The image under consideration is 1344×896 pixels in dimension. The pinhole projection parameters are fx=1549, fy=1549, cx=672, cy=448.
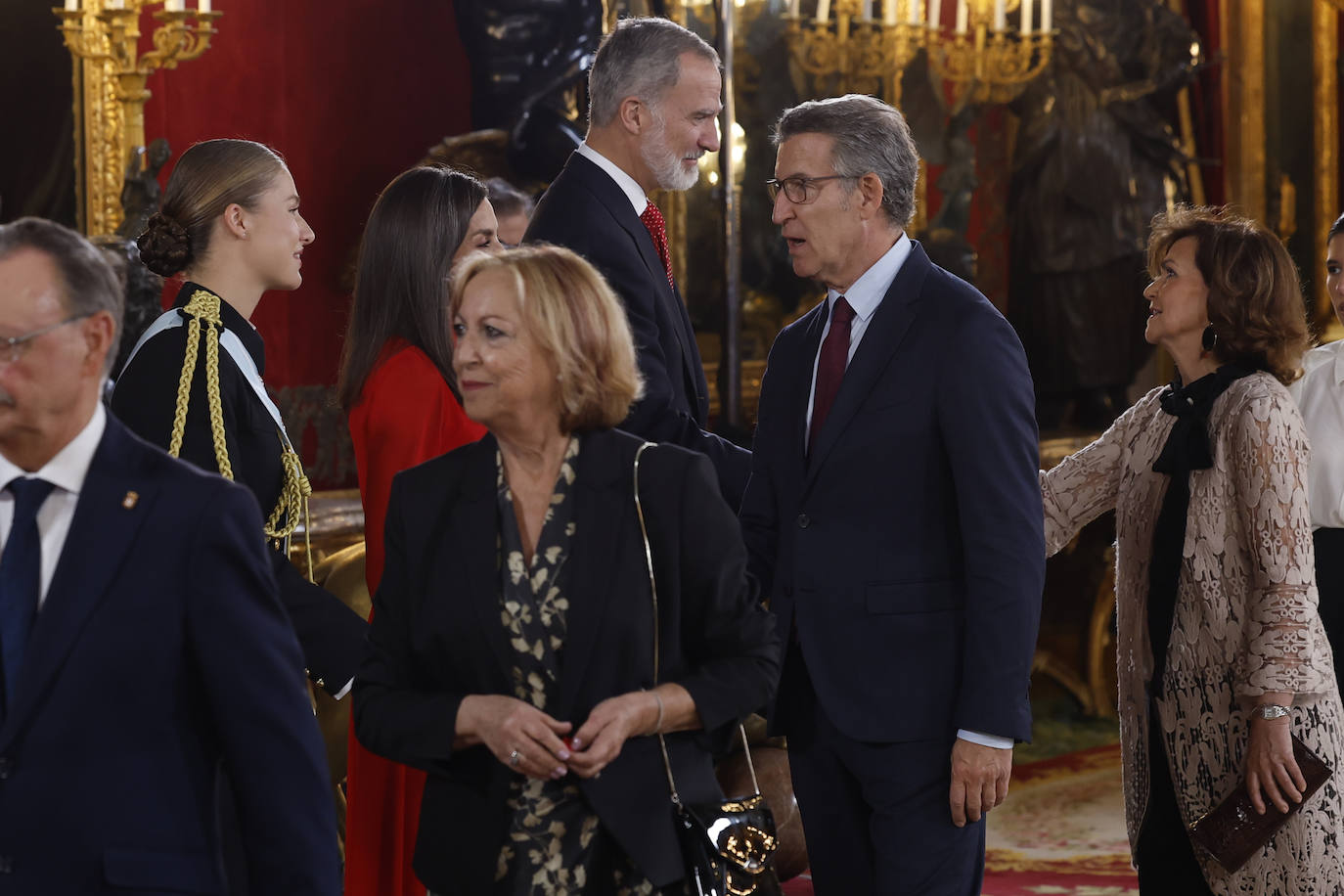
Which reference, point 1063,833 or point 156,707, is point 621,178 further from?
point 1063,833

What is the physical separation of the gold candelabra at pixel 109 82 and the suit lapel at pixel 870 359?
416cm

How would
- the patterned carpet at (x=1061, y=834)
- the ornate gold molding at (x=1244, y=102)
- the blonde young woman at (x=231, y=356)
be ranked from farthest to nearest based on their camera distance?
the ornate gold molding at (x=1244, y=102) < the patterned carpet at (x=1061, y=834) < the blonde young woman at (x=231, y=356)

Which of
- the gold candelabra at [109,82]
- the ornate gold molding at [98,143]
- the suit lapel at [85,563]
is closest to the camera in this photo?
the suit lapel at [85,563]

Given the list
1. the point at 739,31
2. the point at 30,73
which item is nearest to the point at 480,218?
the point at 30,73

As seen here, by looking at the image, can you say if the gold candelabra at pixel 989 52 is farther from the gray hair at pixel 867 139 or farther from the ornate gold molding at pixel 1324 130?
the gray hair at pixel 867 139

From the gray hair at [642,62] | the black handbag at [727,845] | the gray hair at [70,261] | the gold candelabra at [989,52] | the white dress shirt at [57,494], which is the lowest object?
the black handbag at [727,845]

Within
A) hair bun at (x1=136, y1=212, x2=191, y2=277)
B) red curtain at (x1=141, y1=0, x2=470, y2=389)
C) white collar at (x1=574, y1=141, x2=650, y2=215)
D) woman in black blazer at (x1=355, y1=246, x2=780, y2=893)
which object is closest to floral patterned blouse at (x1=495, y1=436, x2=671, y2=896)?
woman in black blazer at (x1=355, y1=246, x2=780, y2=893)

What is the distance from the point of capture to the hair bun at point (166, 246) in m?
2.91

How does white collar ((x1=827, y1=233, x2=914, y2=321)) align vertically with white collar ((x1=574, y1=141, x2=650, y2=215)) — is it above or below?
below

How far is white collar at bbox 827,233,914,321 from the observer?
288 cm

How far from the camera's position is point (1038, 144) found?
998 cm

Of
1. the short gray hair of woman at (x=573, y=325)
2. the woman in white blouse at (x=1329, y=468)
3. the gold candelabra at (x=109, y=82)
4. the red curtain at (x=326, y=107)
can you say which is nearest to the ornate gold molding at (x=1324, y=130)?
the red curtain at (x=326, y=107)

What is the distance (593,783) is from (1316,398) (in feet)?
8.42

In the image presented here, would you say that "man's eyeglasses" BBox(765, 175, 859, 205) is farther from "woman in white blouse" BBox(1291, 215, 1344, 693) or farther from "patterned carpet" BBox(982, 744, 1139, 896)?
"patterned carpet" BBox(982, 744, 1139, 896)
